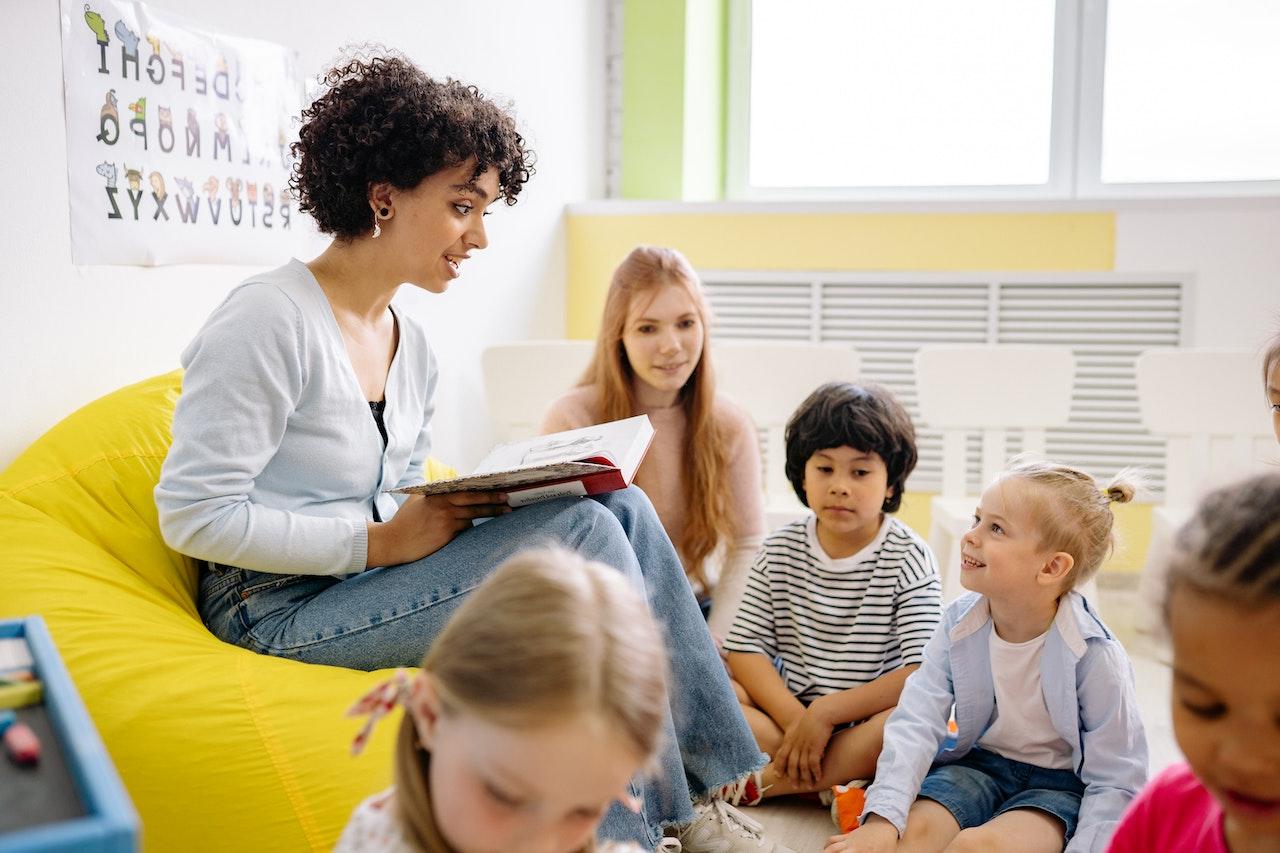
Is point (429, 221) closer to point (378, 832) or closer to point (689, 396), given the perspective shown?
point (689, 396)

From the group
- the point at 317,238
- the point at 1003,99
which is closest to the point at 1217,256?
the point at 1003,99

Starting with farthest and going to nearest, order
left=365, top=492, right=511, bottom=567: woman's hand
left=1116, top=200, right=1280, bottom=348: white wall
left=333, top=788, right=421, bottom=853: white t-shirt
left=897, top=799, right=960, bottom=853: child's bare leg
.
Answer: left=1116, top=200, right=1280, bottom=348: white wall, left=897, top=799, right=960, bottom=853: child's bare leg, left=365, top=492, right=511, bottom=567: woman's hand, left=333, top=788, right=421, bottom=853: white t-shirt

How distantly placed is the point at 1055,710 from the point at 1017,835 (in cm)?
18

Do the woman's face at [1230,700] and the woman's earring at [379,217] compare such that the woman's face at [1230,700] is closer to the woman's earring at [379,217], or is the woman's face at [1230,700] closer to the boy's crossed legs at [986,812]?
the boy's crossed legs at [986,812]

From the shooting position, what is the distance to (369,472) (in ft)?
5.10

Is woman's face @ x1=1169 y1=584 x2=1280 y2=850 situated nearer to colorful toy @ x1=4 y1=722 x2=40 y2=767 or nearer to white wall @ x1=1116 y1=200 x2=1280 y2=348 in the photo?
colorful toy @ x1=4 y1=722 x2=40 y2=767

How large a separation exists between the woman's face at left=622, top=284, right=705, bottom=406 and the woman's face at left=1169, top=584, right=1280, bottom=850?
55.3 inches

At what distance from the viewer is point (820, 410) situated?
1.98 m

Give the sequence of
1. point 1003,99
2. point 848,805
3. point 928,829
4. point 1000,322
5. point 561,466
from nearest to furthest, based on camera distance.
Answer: point 561,466 → point 928,829 → point 848,805 → point 1000,322 → point 1003,99

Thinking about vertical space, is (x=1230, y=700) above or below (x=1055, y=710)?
above

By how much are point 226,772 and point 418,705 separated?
0.51 metres

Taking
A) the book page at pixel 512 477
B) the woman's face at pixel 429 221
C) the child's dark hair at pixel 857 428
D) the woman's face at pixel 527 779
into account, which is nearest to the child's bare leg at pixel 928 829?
the child's dark hair at pixel 857 428

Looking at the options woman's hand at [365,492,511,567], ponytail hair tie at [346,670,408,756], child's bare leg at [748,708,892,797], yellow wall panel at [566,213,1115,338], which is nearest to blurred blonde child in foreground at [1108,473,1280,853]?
ponytail hair tie at [346,670,408,756]

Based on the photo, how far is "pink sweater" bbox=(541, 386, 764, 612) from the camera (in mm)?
2180
